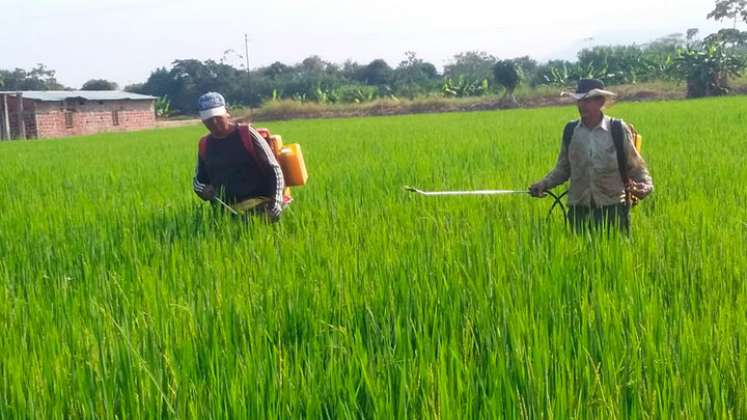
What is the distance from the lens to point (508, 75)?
33.6 m

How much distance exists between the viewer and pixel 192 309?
7.39ft

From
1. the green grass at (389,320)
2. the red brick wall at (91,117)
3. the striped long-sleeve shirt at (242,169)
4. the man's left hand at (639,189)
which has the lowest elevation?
the green grass at (389,320)

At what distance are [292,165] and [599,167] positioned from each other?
69.5 inches

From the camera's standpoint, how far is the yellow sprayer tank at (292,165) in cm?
436

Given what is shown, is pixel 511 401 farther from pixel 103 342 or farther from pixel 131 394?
pixel 103 342

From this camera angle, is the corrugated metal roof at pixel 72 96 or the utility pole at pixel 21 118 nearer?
the utility pole at pixel 21 118

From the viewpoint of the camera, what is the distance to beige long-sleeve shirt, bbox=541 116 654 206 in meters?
3.51

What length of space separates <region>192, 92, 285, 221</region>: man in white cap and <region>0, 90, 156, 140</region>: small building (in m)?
31.7

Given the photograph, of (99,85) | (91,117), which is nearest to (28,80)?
(99,85)

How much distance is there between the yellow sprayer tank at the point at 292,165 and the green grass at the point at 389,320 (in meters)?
0.28

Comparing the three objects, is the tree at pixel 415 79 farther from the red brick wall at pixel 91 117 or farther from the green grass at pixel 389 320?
the green grass at pixel 389 320

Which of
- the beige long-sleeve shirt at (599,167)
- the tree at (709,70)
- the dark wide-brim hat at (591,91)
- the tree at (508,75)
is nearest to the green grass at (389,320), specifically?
the beige long-sleeve shirt at (599,167)

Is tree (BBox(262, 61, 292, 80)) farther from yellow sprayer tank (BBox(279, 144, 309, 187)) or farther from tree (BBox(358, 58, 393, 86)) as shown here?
yellow sprayer tank (BBox(279, 144, 309, 187))

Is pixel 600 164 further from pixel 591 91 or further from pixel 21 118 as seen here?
pixel 21 118
